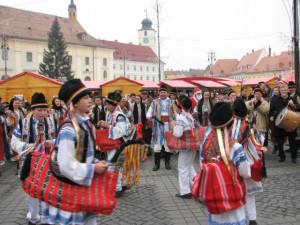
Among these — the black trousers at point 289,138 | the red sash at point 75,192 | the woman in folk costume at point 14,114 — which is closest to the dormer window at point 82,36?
the woman in folk costume at point 14,114

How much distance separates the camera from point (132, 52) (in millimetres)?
103062

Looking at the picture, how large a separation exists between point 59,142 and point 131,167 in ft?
8.75

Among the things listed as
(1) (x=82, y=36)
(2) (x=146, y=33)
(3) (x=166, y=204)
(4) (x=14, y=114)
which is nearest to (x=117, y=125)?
(3) (x=166, y=204)

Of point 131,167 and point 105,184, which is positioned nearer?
point 105,184

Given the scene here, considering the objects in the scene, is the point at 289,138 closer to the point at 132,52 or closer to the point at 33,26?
the point at 33,26

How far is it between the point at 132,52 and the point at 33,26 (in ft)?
128

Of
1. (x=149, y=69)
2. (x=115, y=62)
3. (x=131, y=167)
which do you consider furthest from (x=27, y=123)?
(x=149, y=69)

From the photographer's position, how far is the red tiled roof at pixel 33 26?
206 feet

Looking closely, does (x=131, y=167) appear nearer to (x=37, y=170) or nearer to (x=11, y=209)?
(x=11, y=209)

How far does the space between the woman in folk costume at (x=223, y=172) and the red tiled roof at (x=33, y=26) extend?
207 feet

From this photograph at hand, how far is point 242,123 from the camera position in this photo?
15.0 feet

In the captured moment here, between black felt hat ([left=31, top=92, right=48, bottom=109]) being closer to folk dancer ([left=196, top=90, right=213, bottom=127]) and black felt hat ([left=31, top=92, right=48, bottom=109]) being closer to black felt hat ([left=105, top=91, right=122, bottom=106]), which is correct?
black felt hat ([left=105, top=91, right=122, bottom=106])

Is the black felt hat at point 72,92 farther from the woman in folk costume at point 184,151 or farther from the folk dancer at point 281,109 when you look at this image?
the folk dancer at point 281,109

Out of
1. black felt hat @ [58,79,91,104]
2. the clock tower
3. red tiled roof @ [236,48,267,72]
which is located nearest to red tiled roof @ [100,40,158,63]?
the clock tower
